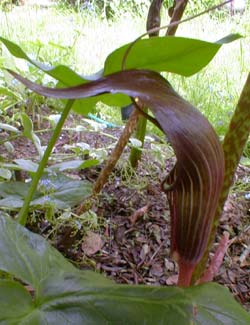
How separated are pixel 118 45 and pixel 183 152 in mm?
2445

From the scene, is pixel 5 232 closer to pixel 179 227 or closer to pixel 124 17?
pixel 179 227

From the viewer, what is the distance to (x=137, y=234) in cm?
100

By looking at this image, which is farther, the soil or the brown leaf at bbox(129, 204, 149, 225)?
A: the brown leaf at bbox(129, 204, 149, 225)

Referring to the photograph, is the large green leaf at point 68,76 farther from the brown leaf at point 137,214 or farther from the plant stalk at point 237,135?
the brown leaf at point 137,214

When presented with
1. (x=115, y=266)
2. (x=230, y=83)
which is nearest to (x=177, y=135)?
(x=115, y=266)

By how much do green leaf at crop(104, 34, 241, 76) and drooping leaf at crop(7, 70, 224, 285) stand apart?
0.11 meters

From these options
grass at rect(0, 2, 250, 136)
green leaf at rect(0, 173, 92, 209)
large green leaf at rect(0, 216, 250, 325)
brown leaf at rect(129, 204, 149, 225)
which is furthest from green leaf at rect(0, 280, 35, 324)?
grass at rect(0, 2, 250, 136)

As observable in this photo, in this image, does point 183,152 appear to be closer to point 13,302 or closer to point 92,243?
point 13,302

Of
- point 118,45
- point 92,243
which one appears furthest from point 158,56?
point 118,45

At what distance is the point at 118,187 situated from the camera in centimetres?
113

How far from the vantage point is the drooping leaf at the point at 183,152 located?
365 mm

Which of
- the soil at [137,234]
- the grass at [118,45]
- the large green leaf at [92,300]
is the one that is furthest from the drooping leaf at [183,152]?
the grass at [118,45]

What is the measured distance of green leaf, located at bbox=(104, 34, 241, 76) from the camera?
0.50 m

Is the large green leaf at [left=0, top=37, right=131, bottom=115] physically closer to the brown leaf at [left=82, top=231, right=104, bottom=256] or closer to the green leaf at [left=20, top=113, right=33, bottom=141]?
the green leaf at [left=20, top=113, right=33, bottom=141]
